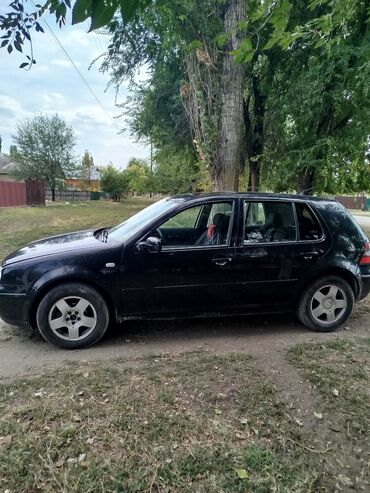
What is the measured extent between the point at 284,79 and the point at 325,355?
761 centimetres

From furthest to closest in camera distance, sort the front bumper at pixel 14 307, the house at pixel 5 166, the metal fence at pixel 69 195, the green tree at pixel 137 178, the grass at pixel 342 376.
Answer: the green tree at pixel 137 178 < the house at pixel 5 166 < the metal fence at pixel 69 195 < the front bumper at pixel 14 307 < the grass at pixel 342 376

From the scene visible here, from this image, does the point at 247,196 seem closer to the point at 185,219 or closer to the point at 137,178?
the point at 185,219

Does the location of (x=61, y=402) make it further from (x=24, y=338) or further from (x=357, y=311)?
(x=357, y=311)

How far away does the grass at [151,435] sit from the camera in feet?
6.49

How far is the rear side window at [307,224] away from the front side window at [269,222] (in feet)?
0.28

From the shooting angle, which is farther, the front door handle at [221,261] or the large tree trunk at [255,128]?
the large tree trunk at [255,128]

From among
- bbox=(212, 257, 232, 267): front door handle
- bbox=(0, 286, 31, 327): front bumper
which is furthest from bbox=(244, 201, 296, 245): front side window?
bbox=(0, 286, 31, 327): front bumper

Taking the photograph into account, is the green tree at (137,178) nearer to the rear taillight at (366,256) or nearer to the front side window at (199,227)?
the front side window at (199,227)

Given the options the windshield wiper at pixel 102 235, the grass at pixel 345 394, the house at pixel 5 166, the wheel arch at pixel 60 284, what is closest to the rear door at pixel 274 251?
the grass at pixel 345 394

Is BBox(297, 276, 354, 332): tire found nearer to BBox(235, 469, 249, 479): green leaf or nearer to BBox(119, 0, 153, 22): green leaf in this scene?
BBox(235, 469, 249, 479): green leaf

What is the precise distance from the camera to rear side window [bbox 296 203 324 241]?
4082 mm

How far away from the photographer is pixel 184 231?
4.43 metres

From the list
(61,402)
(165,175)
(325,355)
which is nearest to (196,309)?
(325,355)

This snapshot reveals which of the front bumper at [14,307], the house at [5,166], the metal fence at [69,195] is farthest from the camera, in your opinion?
the house at [5,166]
